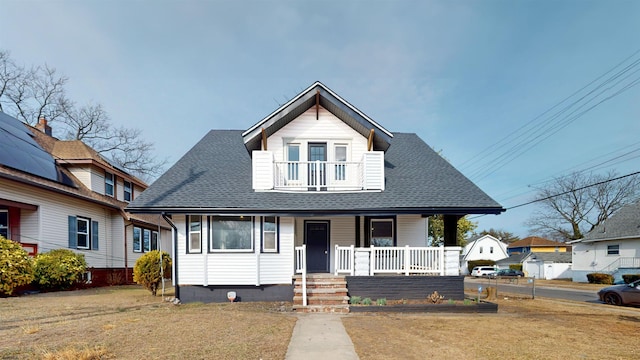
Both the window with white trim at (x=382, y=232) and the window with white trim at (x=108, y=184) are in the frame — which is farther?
the window with white trim at (x=108, y=184)

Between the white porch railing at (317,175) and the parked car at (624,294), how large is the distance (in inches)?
483

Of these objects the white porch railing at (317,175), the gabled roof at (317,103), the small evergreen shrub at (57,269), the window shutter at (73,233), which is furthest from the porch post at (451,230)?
the window shutter at (73,233)

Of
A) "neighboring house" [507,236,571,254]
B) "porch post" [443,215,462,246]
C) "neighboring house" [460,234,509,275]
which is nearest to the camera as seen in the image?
"porch post" [443,215,462,246]

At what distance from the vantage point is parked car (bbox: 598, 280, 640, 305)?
13125 millimetres

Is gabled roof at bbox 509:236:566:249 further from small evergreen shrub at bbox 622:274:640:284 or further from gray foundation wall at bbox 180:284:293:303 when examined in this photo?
gray foundation wall at bbox 180:284:293:303

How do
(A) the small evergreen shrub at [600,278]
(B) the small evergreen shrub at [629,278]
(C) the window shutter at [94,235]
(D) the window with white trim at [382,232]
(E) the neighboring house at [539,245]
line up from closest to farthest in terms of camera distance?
(D) the window with white trim at [382,232], (C) the window shutter at [94,235], (B) the small evergreen shrub at [629,278], (A) the small evergreen shrub at [600,278], (E) the neighboring house at [539,245]

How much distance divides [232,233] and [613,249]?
32652 millimetres

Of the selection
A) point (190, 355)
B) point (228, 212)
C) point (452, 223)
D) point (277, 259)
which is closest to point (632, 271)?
point (452, 223)

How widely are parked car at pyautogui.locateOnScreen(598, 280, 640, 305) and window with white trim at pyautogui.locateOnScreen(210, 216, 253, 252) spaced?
614 inches

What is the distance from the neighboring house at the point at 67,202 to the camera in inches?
524

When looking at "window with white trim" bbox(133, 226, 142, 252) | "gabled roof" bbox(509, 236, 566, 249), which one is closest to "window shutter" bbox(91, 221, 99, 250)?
"window with white trim" bbox(133, 226, 142, 252)

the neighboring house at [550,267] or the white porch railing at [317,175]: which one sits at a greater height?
the white porch railing at [317,175]

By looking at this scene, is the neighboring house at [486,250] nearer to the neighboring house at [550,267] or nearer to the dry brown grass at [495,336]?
the neighboring house at [550,267]

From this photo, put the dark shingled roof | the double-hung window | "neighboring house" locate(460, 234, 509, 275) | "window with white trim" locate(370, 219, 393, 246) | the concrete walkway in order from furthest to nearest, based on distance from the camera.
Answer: "neighboring house" locate(460, 234, 509, 275), the double-hung window, "window with white trim" locate(370, 219, 393, 246), the dark shingled roof, the concrete walkway
